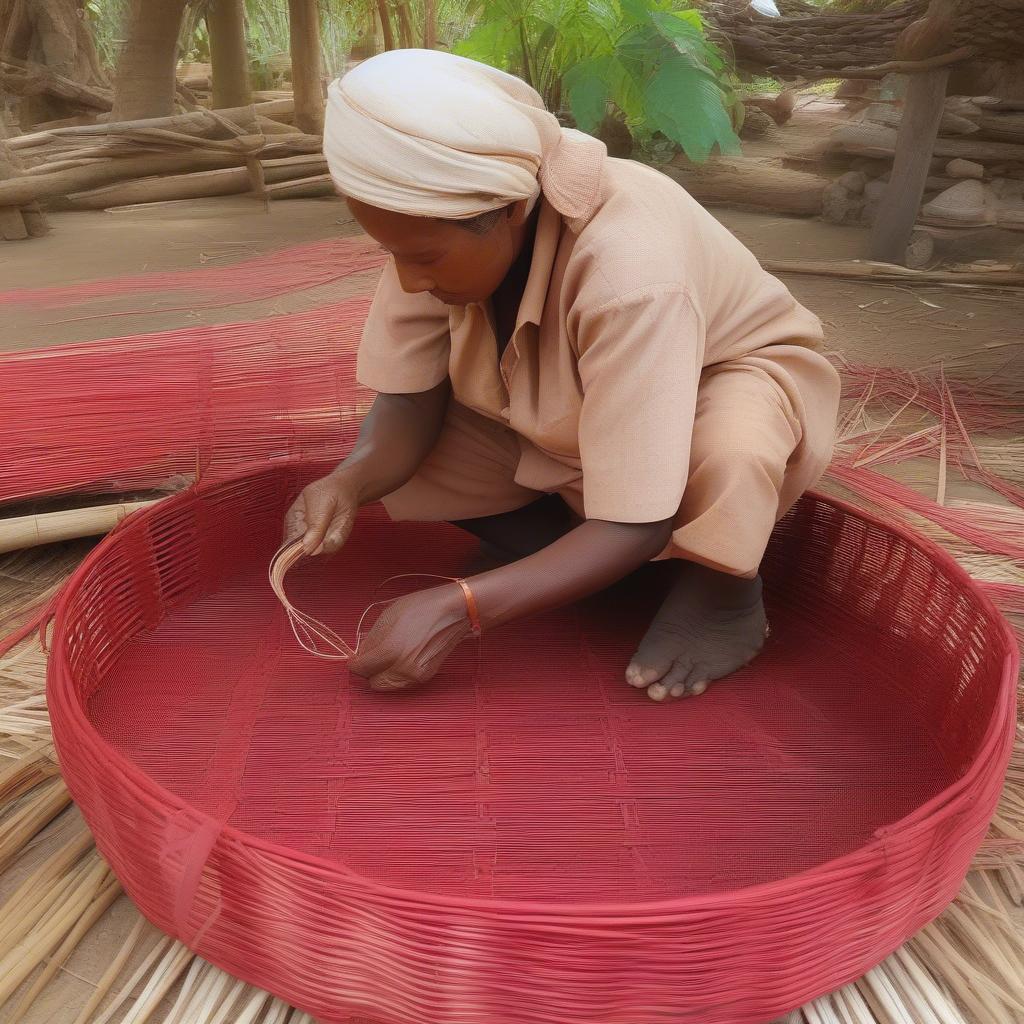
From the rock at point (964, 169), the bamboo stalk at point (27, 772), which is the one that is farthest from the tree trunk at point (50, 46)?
the bamboo stalk at point (27, 772)

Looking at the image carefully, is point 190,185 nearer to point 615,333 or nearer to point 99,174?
point 99,174

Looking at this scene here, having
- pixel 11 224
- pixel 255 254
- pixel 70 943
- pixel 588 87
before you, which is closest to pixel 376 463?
pixel 70 943

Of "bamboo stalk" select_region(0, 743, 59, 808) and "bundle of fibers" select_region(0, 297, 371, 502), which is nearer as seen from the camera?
"bamboo stalk" select_region(0, 743, 59, 808)

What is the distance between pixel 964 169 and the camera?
16.4 feet

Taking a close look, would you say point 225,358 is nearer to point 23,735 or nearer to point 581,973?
point 23,735

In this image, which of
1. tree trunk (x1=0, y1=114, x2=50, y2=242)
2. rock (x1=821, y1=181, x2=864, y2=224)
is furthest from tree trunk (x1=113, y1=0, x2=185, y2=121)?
rock (x1=821, y1=181, x2=864, y2=224)

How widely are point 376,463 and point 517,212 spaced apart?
Result: 48 cm

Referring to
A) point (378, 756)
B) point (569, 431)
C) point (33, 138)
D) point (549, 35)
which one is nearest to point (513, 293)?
point (569, 431)

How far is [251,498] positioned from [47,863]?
72cm

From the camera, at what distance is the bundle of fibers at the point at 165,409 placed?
182 cm

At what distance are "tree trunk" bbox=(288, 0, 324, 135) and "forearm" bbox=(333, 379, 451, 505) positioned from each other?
15.9 ft

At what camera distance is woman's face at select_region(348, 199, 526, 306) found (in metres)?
1.14

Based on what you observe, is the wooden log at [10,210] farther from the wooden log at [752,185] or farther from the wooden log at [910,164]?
the wooden log at [910,164]

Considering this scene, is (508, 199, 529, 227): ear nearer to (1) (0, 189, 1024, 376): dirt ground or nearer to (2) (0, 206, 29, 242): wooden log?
(1) (0, 189, 1024, 376): dirt ground
